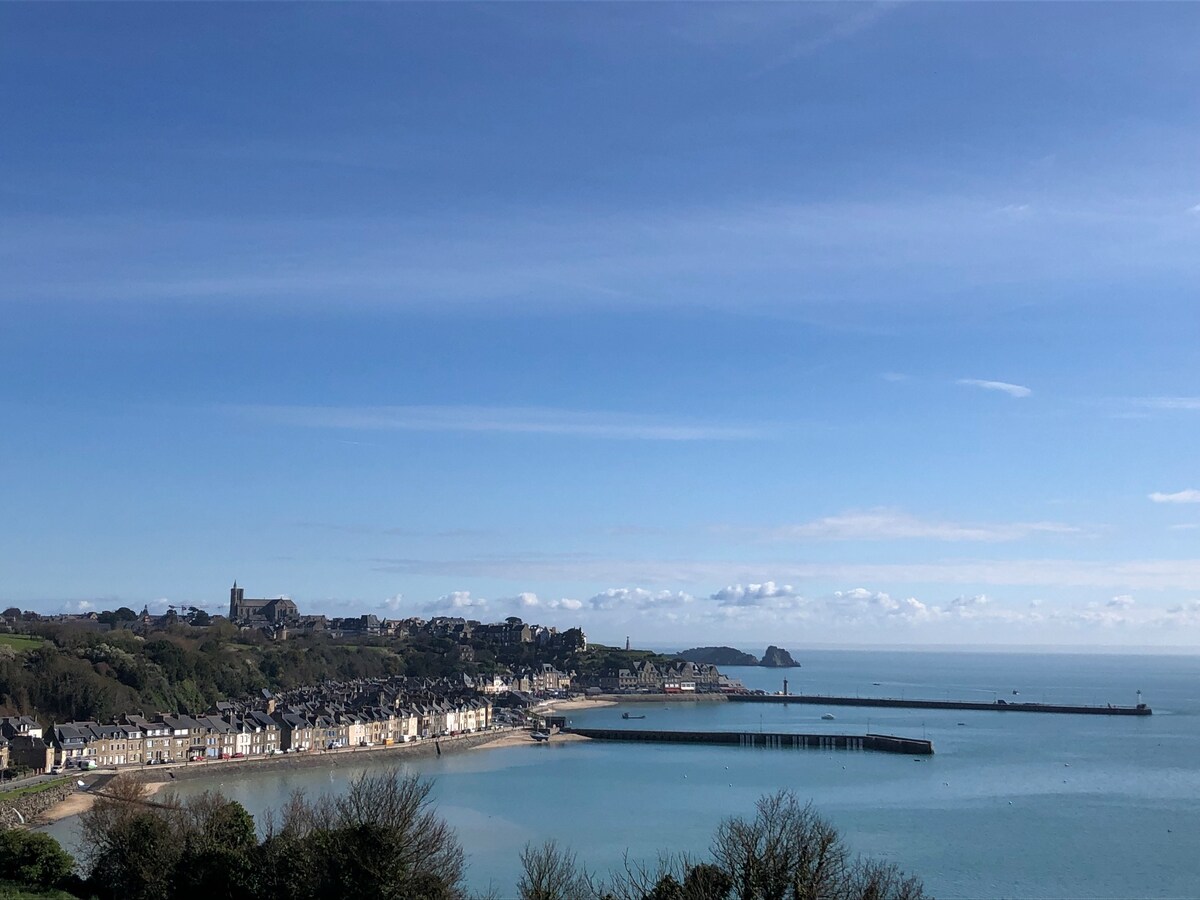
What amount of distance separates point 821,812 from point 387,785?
68.4ft

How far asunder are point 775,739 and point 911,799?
22515 mm

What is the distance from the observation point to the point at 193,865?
60.0 feet

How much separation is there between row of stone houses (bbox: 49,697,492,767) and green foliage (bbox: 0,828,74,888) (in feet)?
76.5

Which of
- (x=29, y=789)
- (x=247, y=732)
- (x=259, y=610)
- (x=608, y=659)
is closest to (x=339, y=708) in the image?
(x=247, y=732)

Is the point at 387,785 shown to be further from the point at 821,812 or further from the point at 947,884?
the point at 821,812

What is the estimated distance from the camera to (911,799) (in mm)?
39250

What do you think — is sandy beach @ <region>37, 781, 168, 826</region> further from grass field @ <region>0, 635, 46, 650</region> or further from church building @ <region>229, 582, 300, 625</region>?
church building @ <region>229, 582, 300, 625</region>

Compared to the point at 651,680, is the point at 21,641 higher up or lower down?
higher up

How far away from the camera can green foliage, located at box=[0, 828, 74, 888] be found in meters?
19.5

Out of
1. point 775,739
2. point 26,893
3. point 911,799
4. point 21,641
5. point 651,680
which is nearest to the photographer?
point 26,893

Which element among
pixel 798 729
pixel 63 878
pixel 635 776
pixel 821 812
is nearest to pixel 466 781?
pixel 635 776

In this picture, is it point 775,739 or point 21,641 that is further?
point 21,641

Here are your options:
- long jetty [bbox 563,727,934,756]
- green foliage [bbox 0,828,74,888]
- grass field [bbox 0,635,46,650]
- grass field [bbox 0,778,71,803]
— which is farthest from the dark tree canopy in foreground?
grass field [bbox 0,635,46,650]

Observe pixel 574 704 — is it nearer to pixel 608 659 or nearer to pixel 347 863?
pixel 608 659
